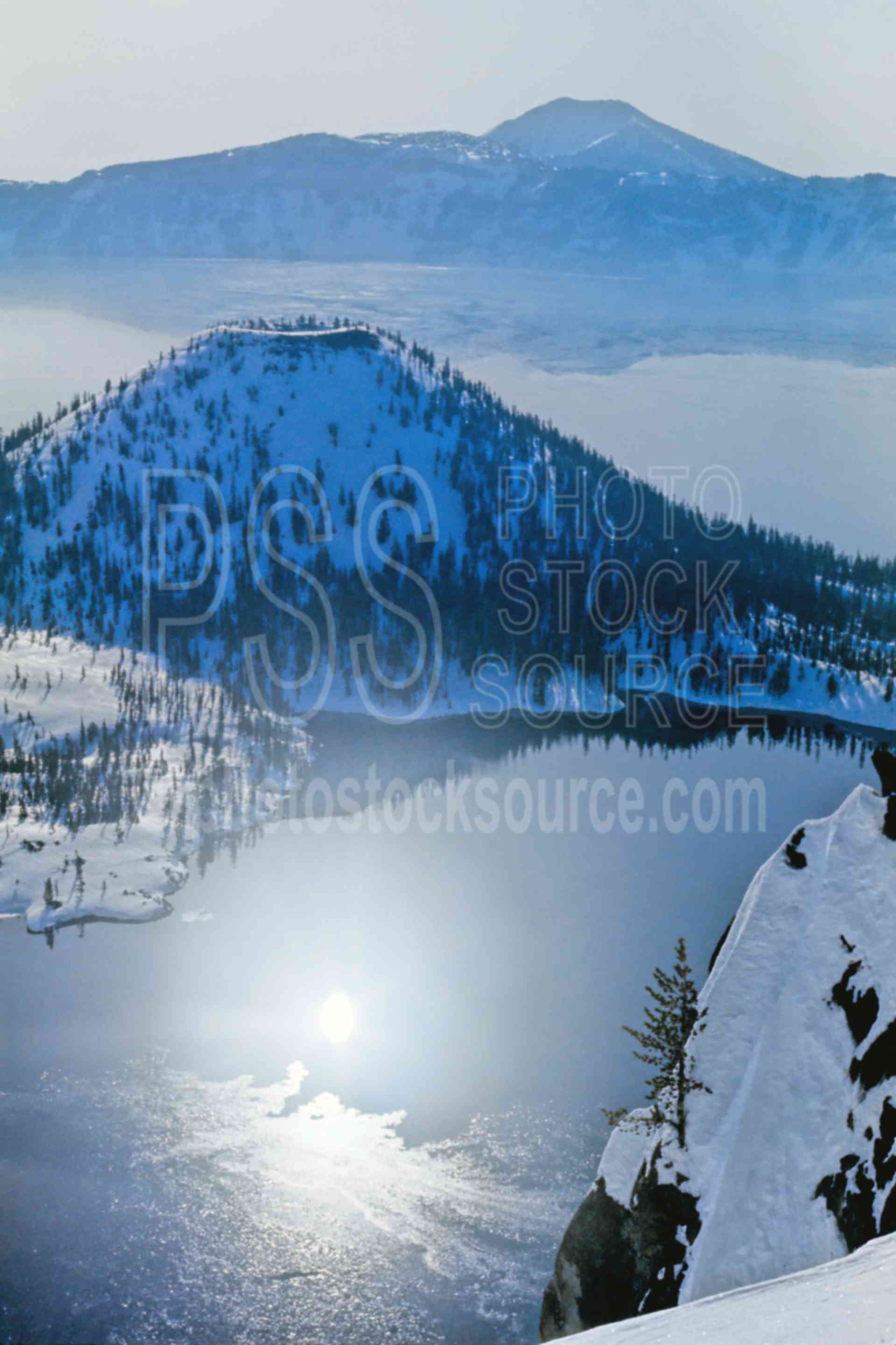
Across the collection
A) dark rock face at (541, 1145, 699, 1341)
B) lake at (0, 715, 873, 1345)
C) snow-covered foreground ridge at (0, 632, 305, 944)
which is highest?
dark rock face at (541, 1145, 699, 1341)

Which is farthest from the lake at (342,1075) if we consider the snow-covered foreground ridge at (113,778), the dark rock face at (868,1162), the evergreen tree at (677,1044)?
the dark rock face at (868,1162)

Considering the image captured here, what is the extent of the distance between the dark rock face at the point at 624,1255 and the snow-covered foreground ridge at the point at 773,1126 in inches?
2.3

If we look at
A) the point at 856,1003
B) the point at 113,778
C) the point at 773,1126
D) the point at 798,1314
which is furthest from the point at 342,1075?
the point at 113,778

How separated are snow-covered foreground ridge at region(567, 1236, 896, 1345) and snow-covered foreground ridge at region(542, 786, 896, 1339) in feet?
10.8

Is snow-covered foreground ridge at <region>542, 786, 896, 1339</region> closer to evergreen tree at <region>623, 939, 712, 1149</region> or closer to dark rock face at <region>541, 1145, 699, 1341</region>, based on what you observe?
dark rock face at <region>541, 1145, 699, 1341</region>

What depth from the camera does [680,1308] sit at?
32.1 meters

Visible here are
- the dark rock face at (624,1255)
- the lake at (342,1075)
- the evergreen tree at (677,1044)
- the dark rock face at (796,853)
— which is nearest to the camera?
the dark rock face at (624,1255)

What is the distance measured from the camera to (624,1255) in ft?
135

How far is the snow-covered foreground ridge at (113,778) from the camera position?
334 feet

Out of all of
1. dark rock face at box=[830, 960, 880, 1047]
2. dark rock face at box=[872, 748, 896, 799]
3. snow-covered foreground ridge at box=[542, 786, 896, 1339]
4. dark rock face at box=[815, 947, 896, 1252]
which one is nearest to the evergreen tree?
snow-covered foreground ridge at box=[542, 786, 896, 1339]

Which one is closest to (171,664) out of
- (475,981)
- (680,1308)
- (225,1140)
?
(475,981)

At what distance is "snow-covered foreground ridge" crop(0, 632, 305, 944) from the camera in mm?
101938

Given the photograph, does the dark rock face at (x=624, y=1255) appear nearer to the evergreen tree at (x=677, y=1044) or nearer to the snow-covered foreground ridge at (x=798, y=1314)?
the evergreen tree at (x=677, y=1044)

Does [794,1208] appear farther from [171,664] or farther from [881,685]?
[881,685]
